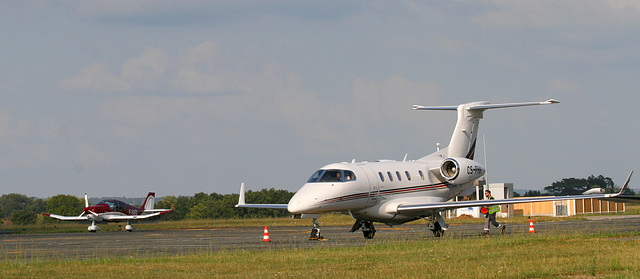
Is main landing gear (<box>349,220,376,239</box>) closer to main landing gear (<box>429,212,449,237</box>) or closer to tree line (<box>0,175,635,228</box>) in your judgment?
main landing gear (<box>429,212,449,237</box>)

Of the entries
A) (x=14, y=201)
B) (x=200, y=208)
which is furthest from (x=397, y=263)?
(x=14, y=201)

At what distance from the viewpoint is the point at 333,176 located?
25.4m

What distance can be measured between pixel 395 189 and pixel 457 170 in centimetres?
338

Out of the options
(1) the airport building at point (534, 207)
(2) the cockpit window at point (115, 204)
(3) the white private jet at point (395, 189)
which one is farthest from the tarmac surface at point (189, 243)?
(1) the airport building at point (534, 207)

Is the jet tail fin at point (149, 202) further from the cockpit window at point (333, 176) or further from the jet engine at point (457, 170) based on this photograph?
the cockpit window at point (333, 176)

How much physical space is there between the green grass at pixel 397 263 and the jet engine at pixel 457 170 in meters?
9.82

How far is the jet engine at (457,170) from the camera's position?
29156mm

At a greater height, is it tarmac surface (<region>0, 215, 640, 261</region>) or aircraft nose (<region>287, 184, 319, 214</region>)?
aircraft nose (<region>287, 184, 319, 214</region>)

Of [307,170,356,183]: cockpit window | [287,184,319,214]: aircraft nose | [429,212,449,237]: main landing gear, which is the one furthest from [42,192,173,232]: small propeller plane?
[429,212,449,237]: main landing gear

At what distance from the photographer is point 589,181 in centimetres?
16525

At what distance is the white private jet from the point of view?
24.8m

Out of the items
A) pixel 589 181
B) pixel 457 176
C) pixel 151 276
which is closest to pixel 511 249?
pixel 151 276

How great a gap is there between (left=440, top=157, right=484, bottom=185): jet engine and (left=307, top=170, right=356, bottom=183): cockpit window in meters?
5.36

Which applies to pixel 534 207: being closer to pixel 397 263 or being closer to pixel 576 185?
pixel 397 263
